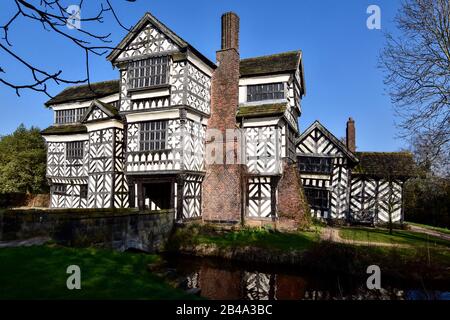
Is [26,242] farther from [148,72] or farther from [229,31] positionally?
[229,31]

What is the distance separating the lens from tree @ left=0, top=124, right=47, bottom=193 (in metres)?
30.8

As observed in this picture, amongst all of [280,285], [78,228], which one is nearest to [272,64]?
[280,285]

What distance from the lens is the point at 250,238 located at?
14.2 m

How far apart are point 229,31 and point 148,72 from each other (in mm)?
5456

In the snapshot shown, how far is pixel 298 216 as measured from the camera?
17.1 m

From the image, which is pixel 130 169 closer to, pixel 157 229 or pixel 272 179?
pixel 157 229

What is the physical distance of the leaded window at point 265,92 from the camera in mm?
18391

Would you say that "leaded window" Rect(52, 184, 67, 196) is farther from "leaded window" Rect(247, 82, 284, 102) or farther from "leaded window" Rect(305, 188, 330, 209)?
"leaded window" Rect(305, 188, 330, 209)

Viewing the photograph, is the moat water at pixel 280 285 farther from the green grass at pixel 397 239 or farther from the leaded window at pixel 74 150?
the leaded window at pixel 74 150

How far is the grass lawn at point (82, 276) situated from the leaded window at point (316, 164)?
15.9 meters

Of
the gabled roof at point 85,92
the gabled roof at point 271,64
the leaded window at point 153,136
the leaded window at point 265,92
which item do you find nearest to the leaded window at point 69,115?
the gabled roof at point 85,92

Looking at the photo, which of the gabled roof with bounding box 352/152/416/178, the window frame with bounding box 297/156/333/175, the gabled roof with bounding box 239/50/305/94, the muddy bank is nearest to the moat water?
→ the muddy bank

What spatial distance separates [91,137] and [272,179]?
11.6 metres

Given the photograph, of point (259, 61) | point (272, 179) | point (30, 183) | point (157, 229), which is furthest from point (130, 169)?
point (30, 183)
